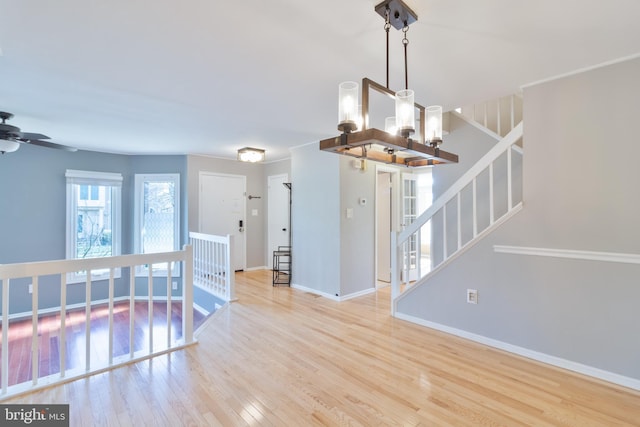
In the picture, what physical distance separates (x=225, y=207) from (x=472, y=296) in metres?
4.72

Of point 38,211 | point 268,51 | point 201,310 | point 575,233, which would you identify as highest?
point 268,51

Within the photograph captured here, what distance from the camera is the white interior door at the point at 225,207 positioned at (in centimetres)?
576

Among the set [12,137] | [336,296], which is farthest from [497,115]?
[12,137]

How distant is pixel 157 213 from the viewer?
5590mm

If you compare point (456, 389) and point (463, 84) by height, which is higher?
point (463, 84)

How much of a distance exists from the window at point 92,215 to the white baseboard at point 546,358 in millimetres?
5376

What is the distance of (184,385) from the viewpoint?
7.04 ft

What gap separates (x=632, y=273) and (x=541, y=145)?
3.72 feet

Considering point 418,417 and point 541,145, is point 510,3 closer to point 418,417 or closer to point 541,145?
point 541,145

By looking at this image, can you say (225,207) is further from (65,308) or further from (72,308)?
(65,308)

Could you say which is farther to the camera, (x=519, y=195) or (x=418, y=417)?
(x=519, y=195)

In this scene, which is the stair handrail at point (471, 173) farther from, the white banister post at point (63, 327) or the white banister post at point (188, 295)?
the white banister post at point (63, 327)

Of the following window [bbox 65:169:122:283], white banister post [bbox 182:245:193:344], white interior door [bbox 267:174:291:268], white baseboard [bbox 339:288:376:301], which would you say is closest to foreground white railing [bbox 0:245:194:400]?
white banister post [bbox 182:245:193:344]

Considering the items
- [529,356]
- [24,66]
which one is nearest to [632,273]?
[529,356]
